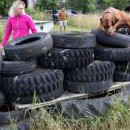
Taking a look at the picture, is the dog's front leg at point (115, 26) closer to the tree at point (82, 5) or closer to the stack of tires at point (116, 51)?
the stack of tires at point (116, 51)

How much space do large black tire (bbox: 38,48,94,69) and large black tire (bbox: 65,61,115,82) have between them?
102mm

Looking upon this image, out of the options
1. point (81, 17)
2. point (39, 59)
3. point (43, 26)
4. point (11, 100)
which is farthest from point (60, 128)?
point (81, 17)

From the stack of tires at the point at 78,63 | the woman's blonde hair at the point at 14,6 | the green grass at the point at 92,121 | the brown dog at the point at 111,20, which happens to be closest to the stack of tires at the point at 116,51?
the brown dog at the point at 111,20

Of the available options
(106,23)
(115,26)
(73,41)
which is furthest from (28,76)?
(115,26)

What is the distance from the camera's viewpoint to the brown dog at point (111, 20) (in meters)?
6.58

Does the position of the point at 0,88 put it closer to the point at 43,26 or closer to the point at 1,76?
the point at 1,76

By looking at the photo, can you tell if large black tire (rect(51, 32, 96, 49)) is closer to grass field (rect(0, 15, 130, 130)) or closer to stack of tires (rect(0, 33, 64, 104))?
stack of tires (rect(0, 33, 64, 104))

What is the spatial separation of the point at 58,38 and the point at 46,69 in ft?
1.86

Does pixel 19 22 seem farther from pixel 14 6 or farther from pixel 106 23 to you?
pixel 106 23

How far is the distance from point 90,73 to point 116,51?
2.46 ft

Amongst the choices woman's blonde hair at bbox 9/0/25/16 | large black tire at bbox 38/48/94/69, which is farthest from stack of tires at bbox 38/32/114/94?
woman's blonde hair at bbox 9/0/25/16

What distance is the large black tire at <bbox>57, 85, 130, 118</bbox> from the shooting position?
225 inches

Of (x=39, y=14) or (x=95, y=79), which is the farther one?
(x=39, y=14)

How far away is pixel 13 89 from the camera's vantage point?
18.3 ft
